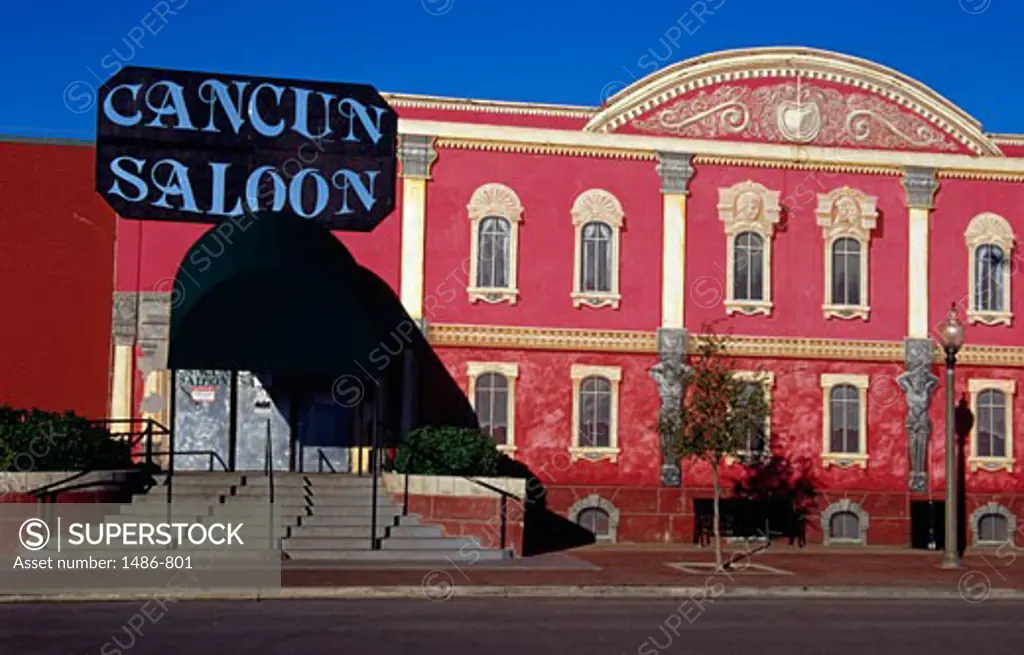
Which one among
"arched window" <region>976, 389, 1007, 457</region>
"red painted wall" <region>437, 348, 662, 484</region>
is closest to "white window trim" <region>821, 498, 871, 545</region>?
"arched window" <region>976, 389, 1007, 457</region>

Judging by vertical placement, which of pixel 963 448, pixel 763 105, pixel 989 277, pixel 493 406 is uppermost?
pixel 763 105

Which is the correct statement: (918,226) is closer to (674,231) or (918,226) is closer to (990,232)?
(990,232)

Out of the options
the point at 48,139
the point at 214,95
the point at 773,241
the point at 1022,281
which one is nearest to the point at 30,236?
the point at 48,139

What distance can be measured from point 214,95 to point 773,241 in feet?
38.4

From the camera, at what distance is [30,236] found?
26609 mm

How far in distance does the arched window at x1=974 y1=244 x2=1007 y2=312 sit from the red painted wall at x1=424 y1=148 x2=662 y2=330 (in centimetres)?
691

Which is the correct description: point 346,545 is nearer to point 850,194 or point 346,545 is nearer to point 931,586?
point 931,586

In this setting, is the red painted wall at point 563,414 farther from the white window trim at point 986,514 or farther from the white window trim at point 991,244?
the white window trim at point 991,244

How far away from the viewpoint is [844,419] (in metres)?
28.3

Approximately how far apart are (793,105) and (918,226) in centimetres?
366

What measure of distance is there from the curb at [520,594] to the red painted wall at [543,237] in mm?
9255

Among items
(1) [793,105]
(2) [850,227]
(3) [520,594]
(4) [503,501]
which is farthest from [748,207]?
(3) [520,594]

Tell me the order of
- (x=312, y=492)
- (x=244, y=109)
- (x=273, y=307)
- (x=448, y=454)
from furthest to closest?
(x=244, y=109) < (x=312, y=492) < (x=448, y=454) < (x=273, y=307)

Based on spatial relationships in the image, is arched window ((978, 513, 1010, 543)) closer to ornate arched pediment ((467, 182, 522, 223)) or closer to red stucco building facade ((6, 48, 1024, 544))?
red stucco building facade ((6, 48, 1024, 544))
